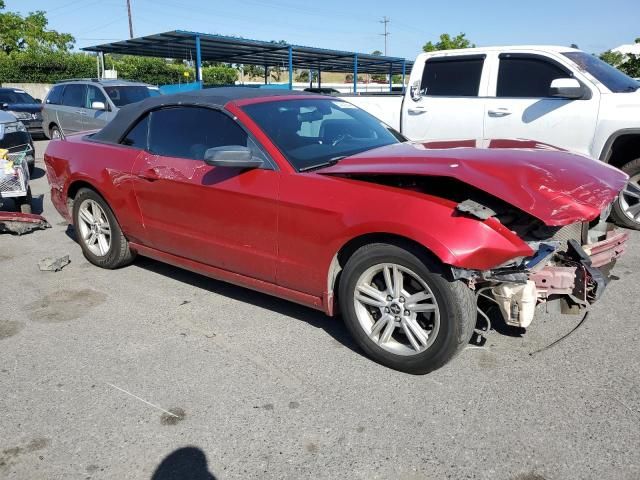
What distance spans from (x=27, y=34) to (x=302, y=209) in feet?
146

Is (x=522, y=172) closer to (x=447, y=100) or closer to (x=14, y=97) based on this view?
(x=447, y=100)

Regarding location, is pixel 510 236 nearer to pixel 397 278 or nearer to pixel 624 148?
pixel 397 278

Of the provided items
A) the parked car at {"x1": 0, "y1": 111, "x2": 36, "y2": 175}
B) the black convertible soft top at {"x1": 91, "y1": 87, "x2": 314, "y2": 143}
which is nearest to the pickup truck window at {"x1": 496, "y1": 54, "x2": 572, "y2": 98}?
the black convertible soft top at {"x1": 91, "y1": 87, "x2": 314, "y2": 143}

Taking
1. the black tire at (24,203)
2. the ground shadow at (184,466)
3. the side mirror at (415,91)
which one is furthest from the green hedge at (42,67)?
the ground shadow at (184,466)

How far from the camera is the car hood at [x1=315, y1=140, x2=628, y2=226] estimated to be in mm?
2848

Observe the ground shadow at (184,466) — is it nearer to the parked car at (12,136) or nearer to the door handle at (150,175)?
the door handle at (150,175)

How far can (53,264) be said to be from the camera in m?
5.21

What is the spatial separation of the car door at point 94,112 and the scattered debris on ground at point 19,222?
617cm

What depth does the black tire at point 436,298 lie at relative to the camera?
9.61ft

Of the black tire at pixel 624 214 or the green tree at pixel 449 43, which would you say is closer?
the black tire at pixel 624 214

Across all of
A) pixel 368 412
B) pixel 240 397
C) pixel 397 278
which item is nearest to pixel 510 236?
pixel 397 278

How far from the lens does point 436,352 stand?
9.98 feet

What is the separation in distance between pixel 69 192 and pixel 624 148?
6.02m

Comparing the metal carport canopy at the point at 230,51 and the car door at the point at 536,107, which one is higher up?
the metal carport canopy at the point at 230,51
